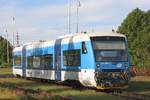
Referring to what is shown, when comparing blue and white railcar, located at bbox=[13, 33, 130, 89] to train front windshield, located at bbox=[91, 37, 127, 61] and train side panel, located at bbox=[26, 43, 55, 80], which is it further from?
train side panel, located at bbox=[26, 43, 55, 80]

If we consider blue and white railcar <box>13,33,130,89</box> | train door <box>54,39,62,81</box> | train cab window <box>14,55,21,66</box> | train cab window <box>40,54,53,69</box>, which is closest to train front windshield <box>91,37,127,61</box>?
blue and white railcar <box>13,33,130,89</box>

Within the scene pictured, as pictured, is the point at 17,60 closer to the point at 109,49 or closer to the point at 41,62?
the point at 41,62

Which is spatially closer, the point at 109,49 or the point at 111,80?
the point at 111,80

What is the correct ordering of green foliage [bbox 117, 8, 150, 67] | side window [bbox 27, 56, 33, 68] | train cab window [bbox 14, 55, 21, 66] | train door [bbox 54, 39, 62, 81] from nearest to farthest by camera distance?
train door [bbox 54, 39, 62, 81] < side window [bbox 27, 56, 33, 68] < train cab window [bbox 14, 55, 21, 66] < green foliage [bbox 117, 8, 150, 67]

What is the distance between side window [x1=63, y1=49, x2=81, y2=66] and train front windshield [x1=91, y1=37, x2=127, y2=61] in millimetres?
1855

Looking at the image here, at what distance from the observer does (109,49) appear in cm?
2709

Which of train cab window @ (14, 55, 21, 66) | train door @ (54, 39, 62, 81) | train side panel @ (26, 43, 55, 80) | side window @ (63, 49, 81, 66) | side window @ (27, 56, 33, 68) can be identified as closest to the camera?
side window @ (63, 49, 81, 66)

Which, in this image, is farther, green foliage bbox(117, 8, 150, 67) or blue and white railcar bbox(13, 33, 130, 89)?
green foliage bbox(117, 8, 150, 67)

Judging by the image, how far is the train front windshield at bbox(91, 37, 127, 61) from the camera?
2702cm

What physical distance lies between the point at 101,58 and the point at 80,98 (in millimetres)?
4105

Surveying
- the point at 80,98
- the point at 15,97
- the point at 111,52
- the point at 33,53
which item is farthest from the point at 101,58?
the point at 33,53

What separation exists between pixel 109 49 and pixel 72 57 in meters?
3.59

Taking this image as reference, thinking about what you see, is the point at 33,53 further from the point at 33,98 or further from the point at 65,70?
the point at 33,98

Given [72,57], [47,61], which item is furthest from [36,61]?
[72,57]
